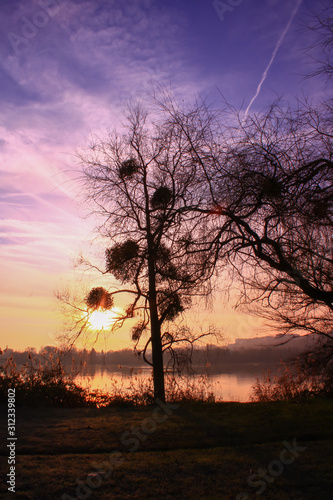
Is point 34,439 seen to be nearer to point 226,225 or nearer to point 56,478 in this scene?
point 56,478

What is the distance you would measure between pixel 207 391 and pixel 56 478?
26.9ft

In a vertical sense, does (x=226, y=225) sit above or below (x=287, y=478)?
above

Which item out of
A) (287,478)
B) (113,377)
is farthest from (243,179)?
(113,377)

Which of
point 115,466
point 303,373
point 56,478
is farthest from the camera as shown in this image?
point 303,373

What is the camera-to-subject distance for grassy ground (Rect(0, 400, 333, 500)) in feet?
12.4

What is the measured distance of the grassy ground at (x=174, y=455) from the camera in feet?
12.4

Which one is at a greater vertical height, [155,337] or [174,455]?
[155,337]

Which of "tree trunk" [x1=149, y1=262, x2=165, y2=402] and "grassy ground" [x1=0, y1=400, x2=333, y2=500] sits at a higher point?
"tree trunk" [x1=149, y1=262, x2=165, y2=402]

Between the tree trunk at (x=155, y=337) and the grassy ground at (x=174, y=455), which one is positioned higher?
the tree trunk at (x=155, y=337)

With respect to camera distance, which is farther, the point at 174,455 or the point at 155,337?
the point at 155,337

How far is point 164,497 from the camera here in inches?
142

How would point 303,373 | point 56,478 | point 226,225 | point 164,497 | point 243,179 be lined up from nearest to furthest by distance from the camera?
point 164,497 < point 56,478 < point 243,179 < point 226,225 < point 303,373

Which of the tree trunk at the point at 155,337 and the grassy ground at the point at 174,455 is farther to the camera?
the tree trunk at the point at 155,337

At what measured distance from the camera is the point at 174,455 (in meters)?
4.92
